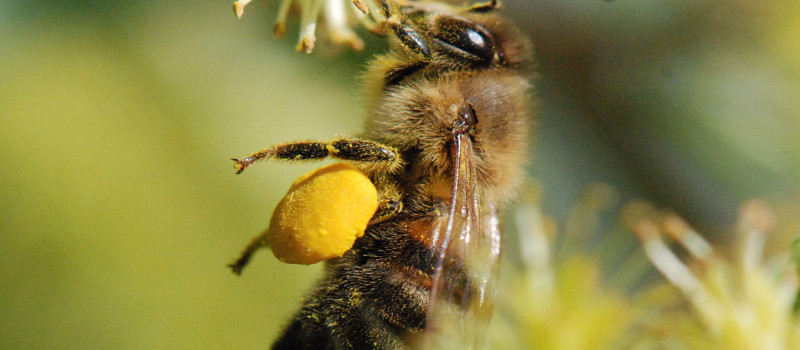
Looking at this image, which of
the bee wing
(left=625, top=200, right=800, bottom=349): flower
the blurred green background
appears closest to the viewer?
the bee wing

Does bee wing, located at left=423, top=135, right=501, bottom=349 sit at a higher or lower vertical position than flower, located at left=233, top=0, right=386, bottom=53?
lower

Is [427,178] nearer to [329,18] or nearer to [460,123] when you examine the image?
[460,123]

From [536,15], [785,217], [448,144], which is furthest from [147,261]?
[785,217]

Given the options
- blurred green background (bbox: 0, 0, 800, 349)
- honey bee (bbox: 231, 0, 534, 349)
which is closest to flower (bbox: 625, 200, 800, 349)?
blurred green background (bbox: 0, 0, 800, 349)

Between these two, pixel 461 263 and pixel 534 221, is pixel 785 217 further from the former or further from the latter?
pixel 461 263

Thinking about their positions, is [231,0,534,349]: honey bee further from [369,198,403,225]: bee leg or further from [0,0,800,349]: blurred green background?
[0,0,800,349]: blurred green background

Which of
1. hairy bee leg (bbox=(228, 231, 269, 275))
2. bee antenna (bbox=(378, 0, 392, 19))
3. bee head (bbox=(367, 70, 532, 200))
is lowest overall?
hairy bee leg (bbox=(228, 231, 269, 275))

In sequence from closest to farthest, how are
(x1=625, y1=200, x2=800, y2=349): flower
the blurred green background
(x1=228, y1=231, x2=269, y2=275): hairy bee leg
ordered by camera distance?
(x1=228, y1=231, x2=269, y2=275): hairy bee leg < (x1=625, y1=200, x2=800, y2=349): flower < the blurred green background
